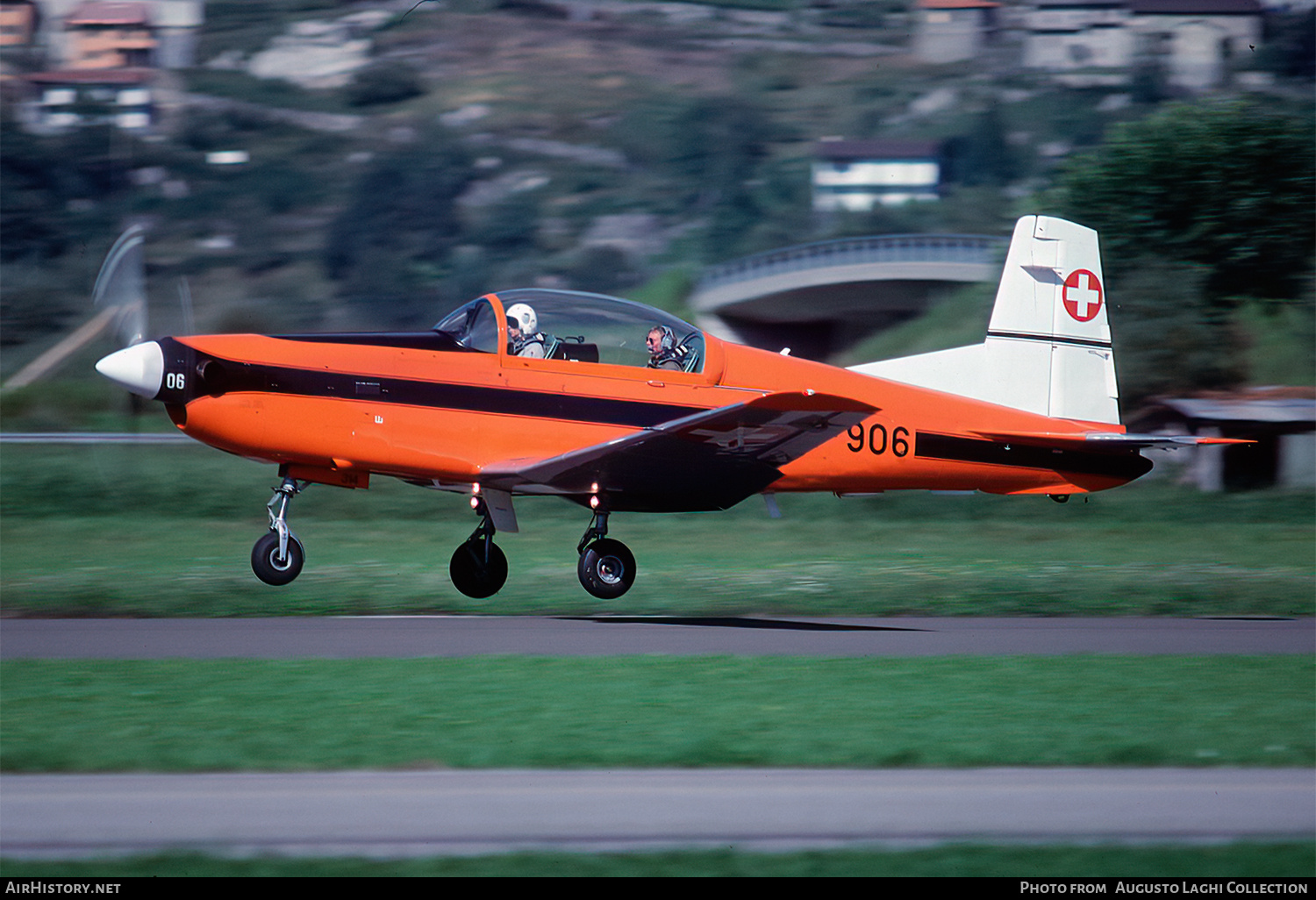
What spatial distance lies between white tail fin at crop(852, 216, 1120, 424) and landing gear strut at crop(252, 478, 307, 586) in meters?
5.46

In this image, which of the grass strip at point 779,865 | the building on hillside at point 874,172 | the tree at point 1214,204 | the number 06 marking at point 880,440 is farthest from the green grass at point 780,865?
the building on hillside at point 874,172

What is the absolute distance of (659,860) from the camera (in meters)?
4.52

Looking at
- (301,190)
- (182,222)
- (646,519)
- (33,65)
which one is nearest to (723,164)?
(301,190)

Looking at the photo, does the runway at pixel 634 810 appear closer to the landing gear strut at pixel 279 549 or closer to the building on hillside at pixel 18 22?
the landing gear strut at pixel 279 549

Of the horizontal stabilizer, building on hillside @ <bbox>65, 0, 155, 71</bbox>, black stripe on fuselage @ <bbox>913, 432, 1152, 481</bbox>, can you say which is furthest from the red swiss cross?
building on hillside @ <bbox>65, 0, 155, 71</bbox>

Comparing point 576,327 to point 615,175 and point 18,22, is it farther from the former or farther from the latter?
point 615,175

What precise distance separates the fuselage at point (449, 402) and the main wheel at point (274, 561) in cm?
61

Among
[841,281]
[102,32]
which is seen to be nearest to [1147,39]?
[841,281]

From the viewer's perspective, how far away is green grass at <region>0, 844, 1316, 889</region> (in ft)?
14.3

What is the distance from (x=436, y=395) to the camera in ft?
34.7

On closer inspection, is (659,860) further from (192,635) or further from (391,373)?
(391,373)

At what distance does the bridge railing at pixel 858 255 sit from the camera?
51.6 m

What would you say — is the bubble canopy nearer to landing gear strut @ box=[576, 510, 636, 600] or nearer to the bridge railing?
landing gear strut @ box=[576, 510, 636, 600]

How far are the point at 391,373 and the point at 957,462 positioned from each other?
5.22 metres
